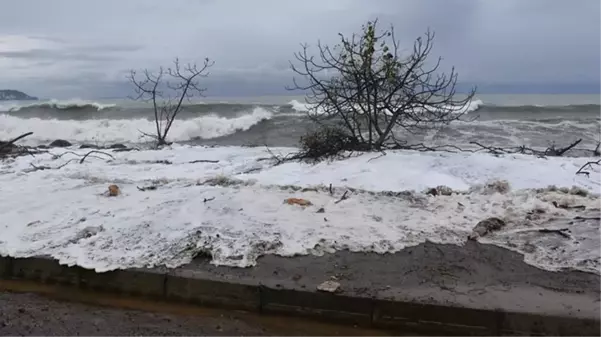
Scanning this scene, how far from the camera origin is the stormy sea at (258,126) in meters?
17.6

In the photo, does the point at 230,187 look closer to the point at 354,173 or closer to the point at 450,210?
the point at 354,173

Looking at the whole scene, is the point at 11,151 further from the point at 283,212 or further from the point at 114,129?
the point at 114,129

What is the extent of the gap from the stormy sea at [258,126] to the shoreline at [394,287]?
1092 centimetres

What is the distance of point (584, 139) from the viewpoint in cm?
1703

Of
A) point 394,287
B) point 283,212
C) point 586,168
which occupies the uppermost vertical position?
point 586,168

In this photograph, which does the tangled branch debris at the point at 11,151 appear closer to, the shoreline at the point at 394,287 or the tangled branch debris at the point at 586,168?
the shoreline at the point at 394,287

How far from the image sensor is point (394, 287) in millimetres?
3650

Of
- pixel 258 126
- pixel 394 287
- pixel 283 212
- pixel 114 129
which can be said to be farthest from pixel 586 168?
pixel 114 129

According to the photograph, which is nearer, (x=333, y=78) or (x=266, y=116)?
(x=333, y=78)

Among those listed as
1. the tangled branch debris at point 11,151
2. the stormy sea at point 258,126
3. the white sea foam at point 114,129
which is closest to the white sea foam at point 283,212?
the tangled branch debris at point 11,151

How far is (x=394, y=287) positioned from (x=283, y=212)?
1852 millimetres

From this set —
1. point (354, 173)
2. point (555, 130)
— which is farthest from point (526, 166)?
point (555, 130)

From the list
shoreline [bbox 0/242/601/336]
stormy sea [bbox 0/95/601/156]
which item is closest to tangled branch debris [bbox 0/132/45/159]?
shoreline [bbox 0/242/601/336]

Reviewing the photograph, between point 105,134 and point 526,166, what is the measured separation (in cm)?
1926
